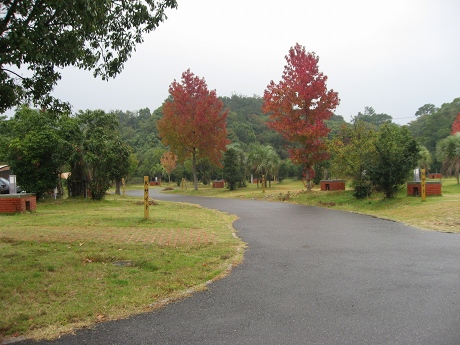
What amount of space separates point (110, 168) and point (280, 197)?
416 inches

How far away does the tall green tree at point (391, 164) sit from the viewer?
56.0 feet

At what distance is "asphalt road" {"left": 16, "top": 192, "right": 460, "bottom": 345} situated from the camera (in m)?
3.74

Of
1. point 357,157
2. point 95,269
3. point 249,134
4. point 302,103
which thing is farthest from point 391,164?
point 249,134

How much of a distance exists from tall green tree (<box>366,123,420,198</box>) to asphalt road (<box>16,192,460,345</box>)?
9.43 meters

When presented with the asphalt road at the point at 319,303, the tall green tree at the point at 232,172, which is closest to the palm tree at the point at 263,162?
the tall green tree at the point at 232,172

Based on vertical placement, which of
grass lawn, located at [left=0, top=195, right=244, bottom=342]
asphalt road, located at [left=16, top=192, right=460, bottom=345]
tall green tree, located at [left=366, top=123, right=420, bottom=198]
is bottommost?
asphalt road, located at [left=16, top=192, right=460, bottom=345]

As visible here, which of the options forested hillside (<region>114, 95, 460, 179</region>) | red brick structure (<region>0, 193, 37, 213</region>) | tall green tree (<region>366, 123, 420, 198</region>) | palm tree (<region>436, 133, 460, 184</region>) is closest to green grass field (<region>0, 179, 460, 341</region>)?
red brick structure (<region>0, 193, 37, 213</region>)

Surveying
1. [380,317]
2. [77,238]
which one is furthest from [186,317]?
[77,238]

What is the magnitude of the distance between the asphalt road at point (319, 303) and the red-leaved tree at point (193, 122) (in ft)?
94.8

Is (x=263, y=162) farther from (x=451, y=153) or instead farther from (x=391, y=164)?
(x=391, y=164)

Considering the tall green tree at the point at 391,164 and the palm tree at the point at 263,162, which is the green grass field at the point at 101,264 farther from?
the palm tree at the point at 263,162

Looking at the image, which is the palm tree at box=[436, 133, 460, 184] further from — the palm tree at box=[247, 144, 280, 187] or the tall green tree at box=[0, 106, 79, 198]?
the tall green tree at box=[0, 106, 79, 198]

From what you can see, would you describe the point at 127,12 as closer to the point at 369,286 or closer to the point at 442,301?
the point at 369,286

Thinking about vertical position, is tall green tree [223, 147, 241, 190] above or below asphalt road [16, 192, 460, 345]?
above
